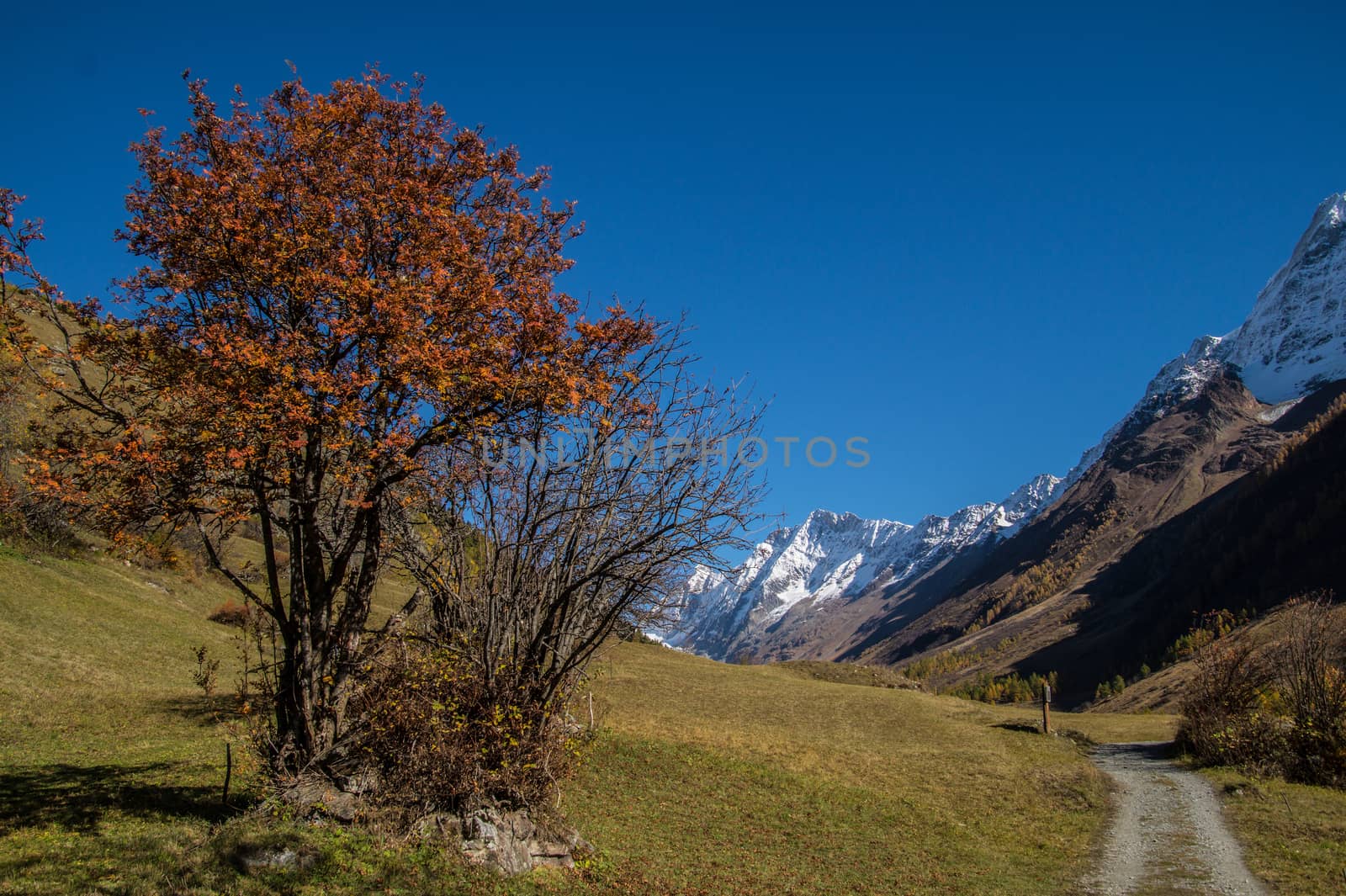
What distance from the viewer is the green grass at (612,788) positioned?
10.9 meters

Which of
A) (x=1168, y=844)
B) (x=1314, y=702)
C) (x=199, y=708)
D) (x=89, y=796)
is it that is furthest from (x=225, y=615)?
(x=1314, y=702)

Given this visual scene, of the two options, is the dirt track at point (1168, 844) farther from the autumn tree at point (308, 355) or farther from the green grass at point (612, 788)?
the autumn tree at point (308, 355)

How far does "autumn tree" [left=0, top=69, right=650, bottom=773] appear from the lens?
10570 mm

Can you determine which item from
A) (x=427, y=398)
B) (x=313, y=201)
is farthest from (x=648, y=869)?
(x=313, y=201)

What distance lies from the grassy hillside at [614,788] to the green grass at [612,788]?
69 mm

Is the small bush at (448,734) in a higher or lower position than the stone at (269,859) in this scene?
higher

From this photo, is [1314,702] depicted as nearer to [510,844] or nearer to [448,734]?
[510,844]

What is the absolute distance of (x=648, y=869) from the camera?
14609 mm

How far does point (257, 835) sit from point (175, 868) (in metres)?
1.16

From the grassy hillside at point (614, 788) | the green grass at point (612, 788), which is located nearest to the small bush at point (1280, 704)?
the green grass at point (612, 788)

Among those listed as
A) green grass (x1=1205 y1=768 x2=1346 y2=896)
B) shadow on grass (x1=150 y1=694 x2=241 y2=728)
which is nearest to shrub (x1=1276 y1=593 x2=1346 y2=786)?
green grass (x1=1205 y1=768 x2=1346 y2=896)

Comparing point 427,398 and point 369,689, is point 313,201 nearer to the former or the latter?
point 427,398

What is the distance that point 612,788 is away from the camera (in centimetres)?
2112

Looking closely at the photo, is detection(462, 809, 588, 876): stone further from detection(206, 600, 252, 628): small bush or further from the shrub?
detection(206, 600, 252, 628): small bush
